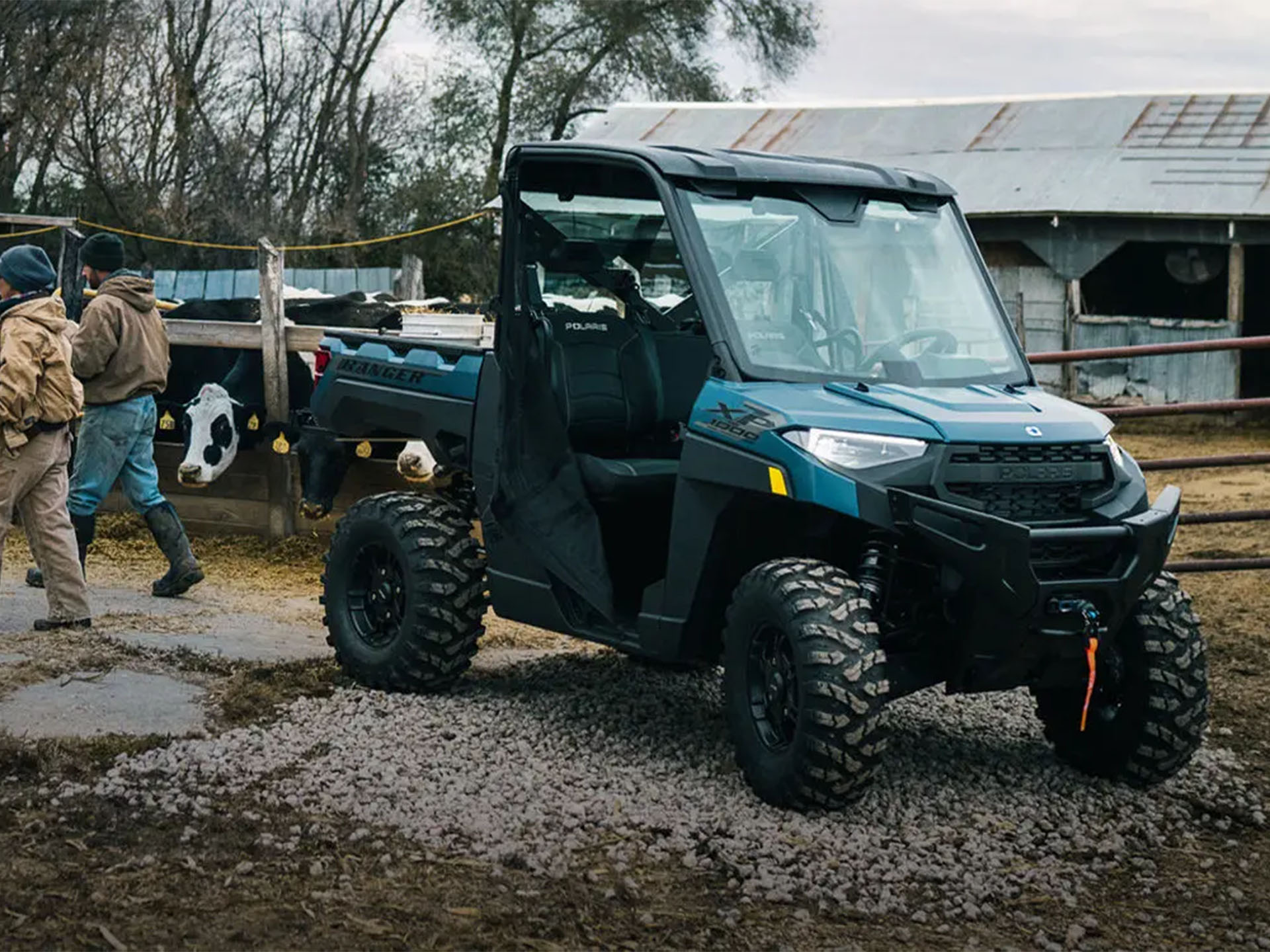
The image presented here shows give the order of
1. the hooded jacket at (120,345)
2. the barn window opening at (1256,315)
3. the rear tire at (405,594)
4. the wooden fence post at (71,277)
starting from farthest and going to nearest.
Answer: the barn window opening at (1256,315)
the wooden fence post at (71,277)
the hooded jacket at (120,345)
the rear tire at (405,594)

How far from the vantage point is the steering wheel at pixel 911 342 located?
22.1 feet

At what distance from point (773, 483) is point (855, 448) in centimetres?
30

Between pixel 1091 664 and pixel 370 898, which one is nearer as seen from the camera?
pixel 370 898

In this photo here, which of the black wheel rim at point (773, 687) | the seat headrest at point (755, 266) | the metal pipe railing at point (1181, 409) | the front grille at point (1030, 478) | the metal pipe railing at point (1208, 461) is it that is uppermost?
the seat headrest at point (755, 266)

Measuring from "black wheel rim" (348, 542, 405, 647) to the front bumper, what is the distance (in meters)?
2.68

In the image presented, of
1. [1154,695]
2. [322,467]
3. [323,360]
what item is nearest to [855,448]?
[1154,695]

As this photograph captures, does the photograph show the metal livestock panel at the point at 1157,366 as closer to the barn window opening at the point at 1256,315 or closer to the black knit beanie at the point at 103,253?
the barn window opening at the point at 1256,315

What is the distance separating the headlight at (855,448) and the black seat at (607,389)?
48.6 inches

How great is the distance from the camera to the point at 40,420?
8.77m

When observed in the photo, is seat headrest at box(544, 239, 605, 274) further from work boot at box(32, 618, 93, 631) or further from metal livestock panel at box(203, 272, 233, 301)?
metal livestock panel at box(203, 272, 233, 301)

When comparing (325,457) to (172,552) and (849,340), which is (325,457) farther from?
(849,340)

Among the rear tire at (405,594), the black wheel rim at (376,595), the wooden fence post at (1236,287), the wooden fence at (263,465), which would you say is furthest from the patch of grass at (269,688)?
the wooden fence post at (1236,287)

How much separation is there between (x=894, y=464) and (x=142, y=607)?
555 cm

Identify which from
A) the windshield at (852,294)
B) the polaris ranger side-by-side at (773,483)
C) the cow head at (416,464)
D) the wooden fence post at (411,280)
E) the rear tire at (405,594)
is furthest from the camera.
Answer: the wooden fence post at (411,280)
